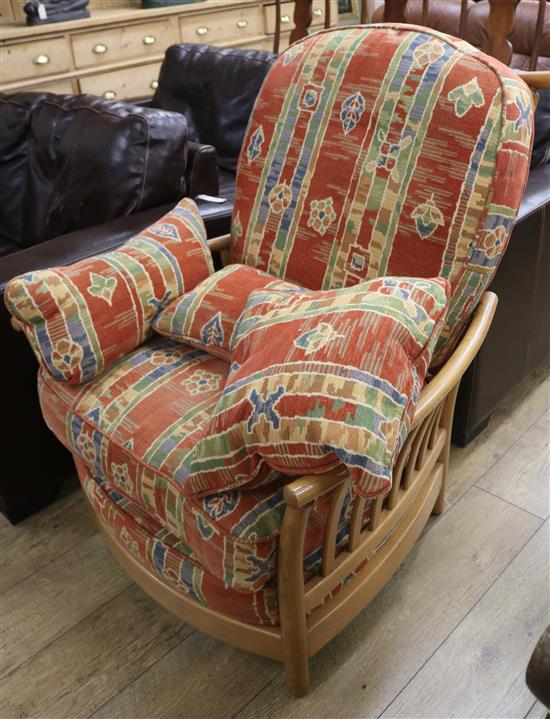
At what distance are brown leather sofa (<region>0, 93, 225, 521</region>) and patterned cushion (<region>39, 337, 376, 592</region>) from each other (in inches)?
9.1

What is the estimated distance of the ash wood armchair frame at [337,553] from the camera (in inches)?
41.1

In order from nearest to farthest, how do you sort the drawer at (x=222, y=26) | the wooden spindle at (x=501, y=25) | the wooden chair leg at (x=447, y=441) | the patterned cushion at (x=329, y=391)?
the patterned cushion at (x=329, y=391), the wooden chair leg at (x=447, y=441), the wooden spindle at (x=501, y=25), the drawer at (x=222, y=26)

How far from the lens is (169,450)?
1159 millimetres

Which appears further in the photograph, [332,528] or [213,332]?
[213,332]

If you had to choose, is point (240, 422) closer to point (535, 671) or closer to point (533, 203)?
point (535, 671)

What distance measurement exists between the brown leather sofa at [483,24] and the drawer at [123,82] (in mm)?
1362

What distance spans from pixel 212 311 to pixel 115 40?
7.97 feet

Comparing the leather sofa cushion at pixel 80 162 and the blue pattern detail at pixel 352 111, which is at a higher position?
the blue pattern detail at pixel 352 111

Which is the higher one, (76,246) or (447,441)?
(76,246)

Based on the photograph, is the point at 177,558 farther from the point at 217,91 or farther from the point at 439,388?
the point at 217,91

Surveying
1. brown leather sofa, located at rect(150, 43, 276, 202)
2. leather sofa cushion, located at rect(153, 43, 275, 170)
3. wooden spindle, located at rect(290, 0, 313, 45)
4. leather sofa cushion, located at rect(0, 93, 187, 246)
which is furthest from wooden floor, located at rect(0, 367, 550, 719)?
wooden spindle, located at rect(290, 0, 313, 45)

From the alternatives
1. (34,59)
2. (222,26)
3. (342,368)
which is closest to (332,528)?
(342,368)

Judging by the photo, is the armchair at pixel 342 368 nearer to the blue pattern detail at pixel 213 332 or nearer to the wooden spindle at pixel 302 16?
the blue pattern detail at pixel 213 332

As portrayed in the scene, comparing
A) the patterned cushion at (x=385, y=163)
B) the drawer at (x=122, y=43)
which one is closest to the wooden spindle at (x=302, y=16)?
the patterned cushion at (x=385, y=163)
